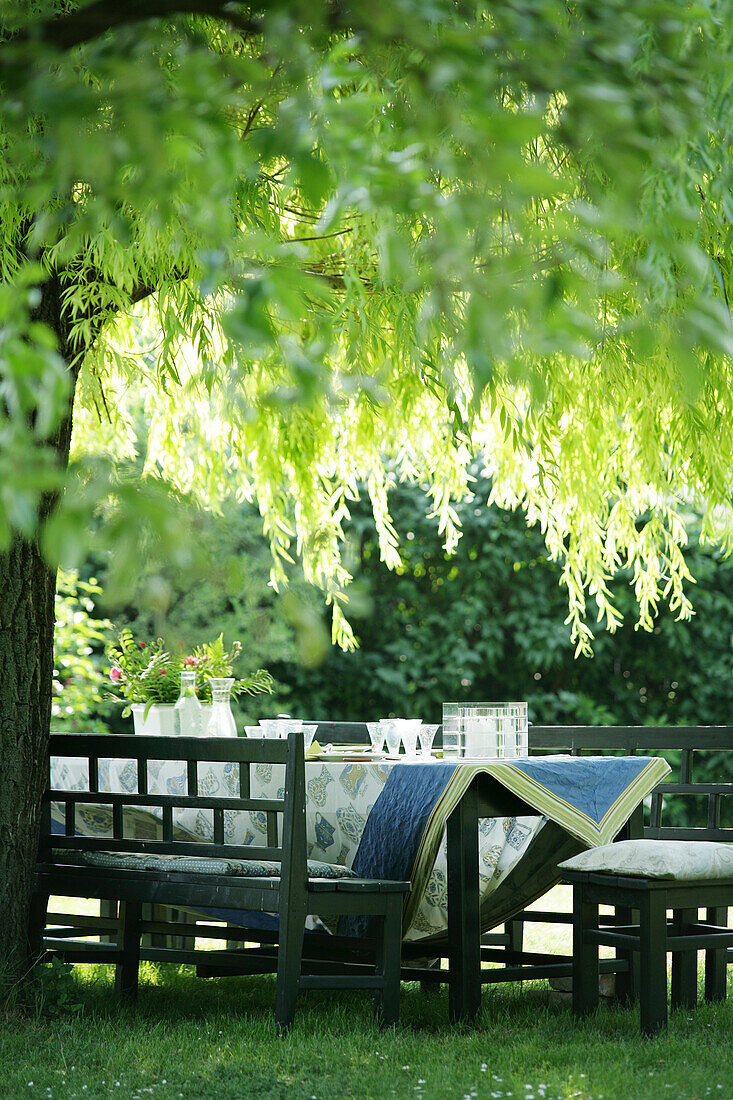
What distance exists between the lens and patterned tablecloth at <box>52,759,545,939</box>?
12.8 ft

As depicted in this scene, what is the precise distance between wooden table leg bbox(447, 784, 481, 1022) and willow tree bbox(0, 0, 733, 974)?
32.8 inches

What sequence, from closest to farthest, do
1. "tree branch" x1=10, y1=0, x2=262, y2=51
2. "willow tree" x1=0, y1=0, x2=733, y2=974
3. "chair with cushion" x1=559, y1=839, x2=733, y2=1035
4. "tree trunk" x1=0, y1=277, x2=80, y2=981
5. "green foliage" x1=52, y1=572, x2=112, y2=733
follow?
"willow tree" x1=0, y1=0, x2=733, y2=974 → "tree branch" x1=10, y1=0, x2=262, y2=51 → "chair with cushion" x1=559, y1=839, x2=733, y2=1035 → "tree trunk" x1=0, y1=277, x2=80, y2=981 → "green foliage" x1=52, y1=572, x2=112, y2=733

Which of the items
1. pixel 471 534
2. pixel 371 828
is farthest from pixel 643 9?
pixel 471 534

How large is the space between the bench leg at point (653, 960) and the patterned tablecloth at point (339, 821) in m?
0.62

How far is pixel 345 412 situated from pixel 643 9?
10.7ft

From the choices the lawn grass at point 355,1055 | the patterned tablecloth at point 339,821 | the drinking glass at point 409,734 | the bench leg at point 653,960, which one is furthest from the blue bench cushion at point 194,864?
the bench leg at point 653,960

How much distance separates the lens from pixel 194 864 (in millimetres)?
3674

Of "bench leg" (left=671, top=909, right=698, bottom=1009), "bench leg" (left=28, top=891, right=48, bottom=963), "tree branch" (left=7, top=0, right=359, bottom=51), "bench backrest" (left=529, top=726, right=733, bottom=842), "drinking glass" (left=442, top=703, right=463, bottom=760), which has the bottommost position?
"bench leg" (left=671, top=909, right=698, bottom=1009)

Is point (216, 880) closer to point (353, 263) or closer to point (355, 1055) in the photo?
point (355, 1055)

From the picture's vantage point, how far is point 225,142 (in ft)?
4.95

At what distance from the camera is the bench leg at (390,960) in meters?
3.50

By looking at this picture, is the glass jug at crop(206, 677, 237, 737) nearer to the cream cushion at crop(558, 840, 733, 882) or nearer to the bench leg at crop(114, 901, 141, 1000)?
the bench leg at crop(114, 901, 141, 1000)

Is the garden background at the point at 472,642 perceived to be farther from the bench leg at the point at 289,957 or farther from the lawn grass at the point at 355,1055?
the bench leg at the point at 289,957

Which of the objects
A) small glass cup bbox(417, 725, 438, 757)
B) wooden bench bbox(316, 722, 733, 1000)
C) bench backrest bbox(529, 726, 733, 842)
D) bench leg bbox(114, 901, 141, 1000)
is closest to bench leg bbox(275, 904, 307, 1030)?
wooden bench bbox(316, 722, 733, 1000)
